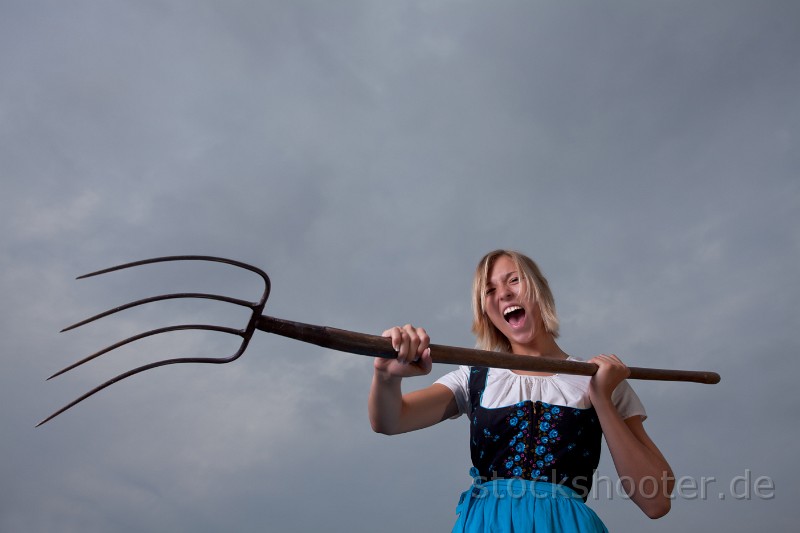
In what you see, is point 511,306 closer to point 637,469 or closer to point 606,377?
point 606,377

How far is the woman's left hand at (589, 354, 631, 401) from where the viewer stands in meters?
3.26

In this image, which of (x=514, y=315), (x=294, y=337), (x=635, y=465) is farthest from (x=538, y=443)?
(x=294, y=337)

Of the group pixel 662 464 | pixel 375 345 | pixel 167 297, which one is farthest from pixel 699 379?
pixel 167 297

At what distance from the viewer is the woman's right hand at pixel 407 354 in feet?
9.20

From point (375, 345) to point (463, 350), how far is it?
18.9 inches

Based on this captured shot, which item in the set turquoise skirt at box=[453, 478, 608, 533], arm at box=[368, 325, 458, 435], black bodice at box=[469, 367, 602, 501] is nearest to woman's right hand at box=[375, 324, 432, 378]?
arm at box=[368, 325, 458, 435]

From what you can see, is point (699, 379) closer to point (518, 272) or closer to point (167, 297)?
point (518, 272)

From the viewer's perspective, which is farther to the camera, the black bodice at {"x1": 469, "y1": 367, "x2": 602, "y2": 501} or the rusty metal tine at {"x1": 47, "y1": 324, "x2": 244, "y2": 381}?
the black bodice at {"x1": 469, "y1": 367, "x2": 602, "y2": 501}

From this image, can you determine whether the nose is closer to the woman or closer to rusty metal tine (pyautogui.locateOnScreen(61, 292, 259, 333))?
the woman

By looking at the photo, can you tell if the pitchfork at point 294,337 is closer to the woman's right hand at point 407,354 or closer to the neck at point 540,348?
the woman's right hand at point 407,354

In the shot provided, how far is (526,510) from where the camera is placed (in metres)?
2.94

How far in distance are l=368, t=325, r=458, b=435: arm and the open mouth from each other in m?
0.51

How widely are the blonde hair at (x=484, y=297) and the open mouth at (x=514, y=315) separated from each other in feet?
0.28

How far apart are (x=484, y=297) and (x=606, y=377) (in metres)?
0.74
